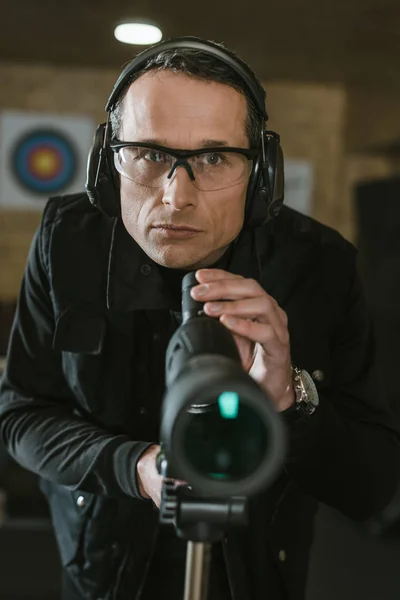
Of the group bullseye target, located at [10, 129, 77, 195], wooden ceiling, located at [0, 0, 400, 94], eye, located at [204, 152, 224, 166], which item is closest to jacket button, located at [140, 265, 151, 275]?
eye, located at [204, 152, 224, 166]

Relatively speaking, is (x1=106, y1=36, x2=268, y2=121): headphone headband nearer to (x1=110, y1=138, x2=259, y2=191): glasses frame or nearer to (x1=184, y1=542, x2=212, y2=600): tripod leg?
(x1=110, y1=138, x2=259, y2=191): glasses frame

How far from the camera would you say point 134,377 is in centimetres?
106

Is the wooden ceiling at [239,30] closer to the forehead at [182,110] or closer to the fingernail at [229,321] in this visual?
the forehead at [182,110]

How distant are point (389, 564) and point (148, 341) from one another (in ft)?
8.38

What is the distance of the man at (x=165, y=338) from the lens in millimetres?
848

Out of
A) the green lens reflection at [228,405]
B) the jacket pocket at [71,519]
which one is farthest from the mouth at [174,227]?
the jacket pocket at [71,519]

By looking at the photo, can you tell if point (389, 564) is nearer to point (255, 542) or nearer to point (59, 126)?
point (255, 542)

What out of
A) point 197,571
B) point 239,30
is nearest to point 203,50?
point 197,571

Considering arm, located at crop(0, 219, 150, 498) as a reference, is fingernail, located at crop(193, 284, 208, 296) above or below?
above

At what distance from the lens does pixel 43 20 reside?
9.48ft

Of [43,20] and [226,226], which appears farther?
[43,20]

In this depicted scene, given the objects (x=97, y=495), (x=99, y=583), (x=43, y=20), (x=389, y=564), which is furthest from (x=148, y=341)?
(x=389, y=564)

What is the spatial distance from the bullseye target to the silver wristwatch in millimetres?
3278

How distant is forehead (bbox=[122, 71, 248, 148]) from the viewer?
0.83m
